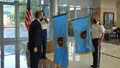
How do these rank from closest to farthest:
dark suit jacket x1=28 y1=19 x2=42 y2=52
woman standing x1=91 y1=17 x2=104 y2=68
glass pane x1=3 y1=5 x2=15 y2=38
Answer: dark suit jacket x1=28 y1=19 x2=42 y2=52 < woman standing x1=91 y1=17 x2=104 y2=68 < glass pane x1=3 y1=5 x2=15 y2=38

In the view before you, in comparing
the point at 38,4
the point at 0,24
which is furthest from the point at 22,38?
the point at 38,4

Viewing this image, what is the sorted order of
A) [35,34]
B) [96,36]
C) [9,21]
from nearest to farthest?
[35,34]
[96,36]
[9,21]

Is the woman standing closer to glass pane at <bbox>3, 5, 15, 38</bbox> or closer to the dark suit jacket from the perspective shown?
the dark suit jacket

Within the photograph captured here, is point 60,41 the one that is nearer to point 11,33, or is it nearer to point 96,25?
point 96,25

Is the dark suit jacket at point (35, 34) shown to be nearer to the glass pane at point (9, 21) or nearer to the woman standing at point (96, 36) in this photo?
the woman standing at point (96, 36)

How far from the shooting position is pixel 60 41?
13.1ft

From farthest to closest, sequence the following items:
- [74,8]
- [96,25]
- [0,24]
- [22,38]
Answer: [74,8] < [22,38] < [0,24] < [96,25]

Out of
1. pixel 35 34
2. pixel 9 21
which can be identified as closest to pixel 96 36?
pixel 35 34

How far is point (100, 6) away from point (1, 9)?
7.70 metres

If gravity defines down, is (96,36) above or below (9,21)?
below

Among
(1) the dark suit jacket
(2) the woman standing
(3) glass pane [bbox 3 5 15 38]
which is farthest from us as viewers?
(3) glass pane [bbox 3 5 15 38]

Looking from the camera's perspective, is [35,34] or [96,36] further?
[96,36]

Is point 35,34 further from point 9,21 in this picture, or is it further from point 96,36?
point 9,21

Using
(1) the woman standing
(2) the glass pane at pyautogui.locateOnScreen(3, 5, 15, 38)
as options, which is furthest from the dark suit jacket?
(2) the glass pane at pyautogui.locateOnScreen(3, 5, 15, 38)
